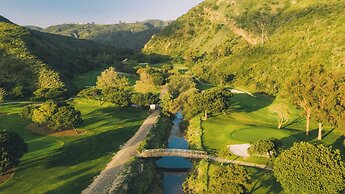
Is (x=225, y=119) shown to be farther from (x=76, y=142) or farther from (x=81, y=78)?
(x=81, y=78)

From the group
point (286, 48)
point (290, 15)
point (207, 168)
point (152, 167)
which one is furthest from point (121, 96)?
point (290, 15)

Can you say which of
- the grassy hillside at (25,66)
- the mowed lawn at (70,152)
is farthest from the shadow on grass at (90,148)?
the grassy hillside at (25,66)

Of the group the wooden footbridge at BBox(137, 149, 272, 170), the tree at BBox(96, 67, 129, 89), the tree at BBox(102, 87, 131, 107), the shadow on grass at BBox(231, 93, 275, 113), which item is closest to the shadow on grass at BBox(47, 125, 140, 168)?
the wooden footbridge at BBox(137, 149, 272, 170)

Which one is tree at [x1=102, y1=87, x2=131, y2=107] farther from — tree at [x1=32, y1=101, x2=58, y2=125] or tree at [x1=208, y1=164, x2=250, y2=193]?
tree at [x1=208, y1=164, x2=250, y2=193]

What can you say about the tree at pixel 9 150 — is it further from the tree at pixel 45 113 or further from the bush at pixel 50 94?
the bush at pixel 50 94

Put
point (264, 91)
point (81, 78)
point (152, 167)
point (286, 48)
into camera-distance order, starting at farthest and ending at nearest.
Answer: point (81, 78), point (286, 48), point (264, 91), point (152, 167)

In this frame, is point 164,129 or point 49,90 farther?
point 49,90

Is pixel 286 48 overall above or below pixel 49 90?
above
